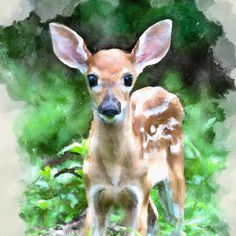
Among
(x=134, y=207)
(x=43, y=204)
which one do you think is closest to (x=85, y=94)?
(x=43, y=204)

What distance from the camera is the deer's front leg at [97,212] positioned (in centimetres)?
623

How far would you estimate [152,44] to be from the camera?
6.28 metres

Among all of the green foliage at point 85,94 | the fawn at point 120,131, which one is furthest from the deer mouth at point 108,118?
the green foliage at point 85,94

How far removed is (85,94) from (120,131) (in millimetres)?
1408

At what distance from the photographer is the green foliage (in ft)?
23.1

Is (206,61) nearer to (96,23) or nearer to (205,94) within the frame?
(205,94)

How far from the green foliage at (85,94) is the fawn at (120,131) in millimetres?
523

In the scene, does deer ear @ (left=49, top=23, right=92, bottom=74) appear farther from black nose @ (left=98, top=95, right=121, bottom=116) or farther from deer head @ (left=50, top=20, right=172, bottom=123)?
black nose @ (left=98, top=95, right=121, bottom=116)

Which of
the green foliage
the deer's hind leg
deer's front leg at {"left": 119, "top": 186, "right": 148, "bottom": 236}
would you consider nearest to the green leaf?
the green foliage

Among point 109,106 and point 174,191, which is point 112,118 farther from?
point 174,191

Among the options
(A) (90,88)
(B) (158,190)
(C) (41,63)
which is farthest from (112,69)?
Result: (C) (41,63)

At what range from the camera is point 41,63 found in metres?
7.41

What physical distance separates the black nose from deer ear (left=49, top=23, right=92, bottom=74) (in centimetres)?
33

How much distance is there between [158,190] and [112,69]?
98 centimetres
